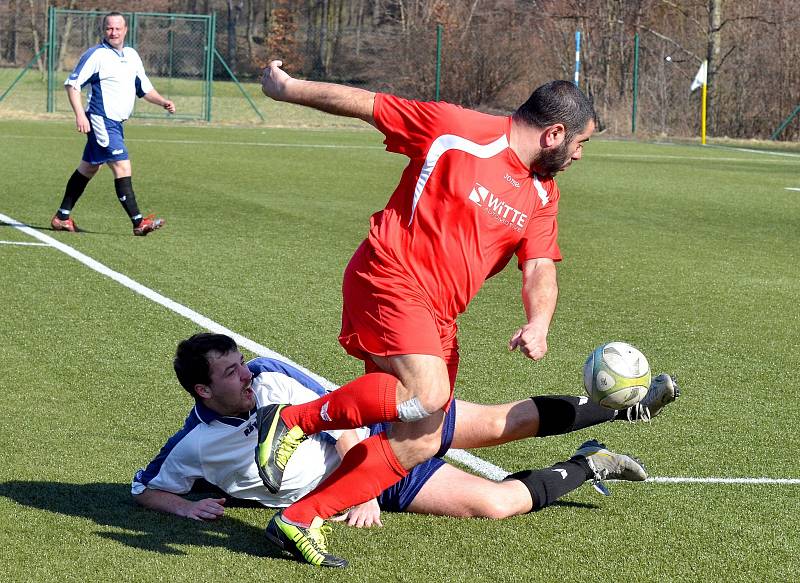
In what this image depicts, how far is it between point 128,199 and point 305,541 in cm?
817

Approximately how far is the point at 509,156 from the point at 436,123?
11.3 inches

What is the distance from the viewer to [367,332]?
4258 mm

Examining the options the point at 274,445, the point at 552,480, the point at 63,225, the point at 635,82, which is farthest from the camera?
the point at 635,82

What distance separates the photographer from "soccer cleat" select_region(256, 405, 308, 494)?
4020mm

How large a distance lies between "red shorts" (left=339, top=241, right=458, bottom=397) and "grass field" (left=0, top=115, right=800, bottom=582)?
70 cm

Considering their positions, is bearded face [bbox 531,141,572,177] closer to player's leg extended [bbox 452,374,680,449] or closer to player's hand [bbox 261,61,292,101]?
player's hand [bbox 261,61,292,101]

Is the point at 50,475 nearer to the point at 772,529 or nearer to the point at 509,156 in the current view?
the point at 509,156

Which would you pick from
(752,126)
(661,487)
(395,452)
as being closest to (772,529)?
(661,487)

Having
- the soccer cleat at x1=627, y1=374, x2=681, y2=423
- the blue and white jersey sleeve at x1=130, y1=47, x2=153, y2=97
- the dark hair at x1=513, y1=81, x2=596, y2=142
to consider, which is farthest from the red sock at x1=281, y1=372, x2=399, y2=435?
the blue and white jersey sleeve at x1=130, y1=47, x2=153, y2=97

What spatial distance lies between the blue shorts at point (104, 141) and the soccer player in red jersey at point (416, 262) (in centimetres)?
776

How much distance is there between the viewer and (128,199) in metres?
11.8

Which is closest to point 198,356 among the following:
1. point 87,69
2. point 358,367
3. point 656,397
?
point 656,397

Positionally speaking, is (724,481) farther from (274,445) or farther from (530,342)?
(274,445)

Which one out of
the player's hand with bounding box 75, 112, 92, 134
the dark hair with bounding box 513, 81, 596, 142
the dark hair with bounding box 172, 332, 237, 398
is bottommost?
the dark hair with bounding box 172, 332, 237, 398
